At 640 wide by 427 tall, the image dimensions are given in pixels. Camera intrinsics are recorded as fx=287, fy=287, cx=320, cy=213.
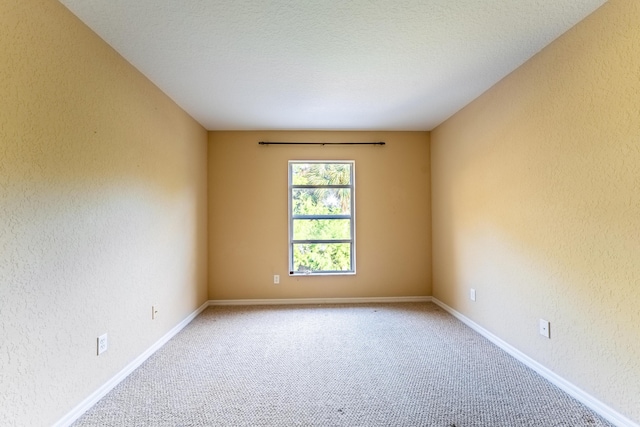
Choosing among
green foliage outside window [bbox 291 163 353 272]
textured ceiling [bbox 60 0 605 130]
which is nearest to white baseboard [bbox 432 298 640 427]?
green foliage outside window [bbox 291 163 353 272]

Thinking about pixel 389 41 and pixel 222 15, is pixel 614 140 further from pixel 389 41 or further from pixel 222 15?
pixel 222 15

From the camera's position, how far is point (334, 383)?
6.55 ft

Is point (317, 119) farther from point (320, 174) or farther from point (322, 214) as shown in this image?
point (322, 214)

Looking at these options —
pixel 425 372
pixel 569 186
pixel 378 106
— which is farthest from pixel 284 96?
pixel 425 372

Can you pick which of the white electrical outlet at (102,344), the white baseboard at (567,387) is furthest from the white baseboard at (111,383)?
the white baseboard at (567,387)

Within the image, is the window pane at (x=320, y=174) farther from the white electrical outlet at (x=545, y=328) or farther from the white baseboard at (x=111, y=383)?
the white electrical outlet at (x=545, y=328)

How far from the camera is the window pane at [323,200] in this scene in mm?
3973

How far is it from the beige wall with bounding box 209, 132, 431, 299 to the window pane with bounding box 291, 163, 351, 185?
125mm

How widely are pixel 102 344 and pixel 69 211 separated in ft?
2.96

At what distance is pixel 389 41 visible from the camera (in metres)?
1.94

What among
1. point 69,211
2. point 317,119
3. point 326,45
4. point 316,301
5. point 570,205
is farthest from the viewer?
point 316,301

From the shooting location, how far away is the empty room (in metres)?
1.50

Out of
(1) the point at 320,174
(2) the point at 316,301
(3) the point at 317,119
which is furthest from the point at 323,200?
(2) the point at 316,301

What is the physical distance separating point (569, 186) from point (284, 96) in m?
2.37
